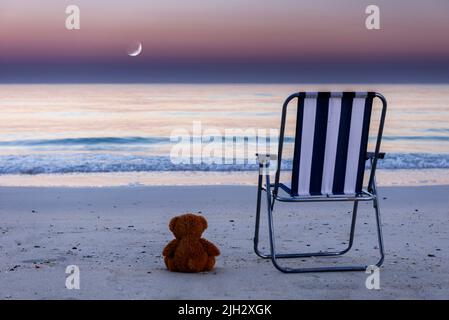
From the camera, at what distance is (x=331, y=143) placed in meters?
3.63

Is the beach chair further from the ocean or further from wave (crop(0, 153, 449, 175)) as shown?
wave (crop(0, 153, 449, 175))

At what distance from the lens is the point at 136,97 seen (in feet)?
96.4

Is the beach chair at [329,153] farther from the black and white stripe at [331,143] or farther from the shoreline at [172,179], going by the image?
the shoreline at [172,179]

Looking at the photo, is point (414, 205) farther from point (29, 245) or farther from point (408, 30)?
point (408, 30)

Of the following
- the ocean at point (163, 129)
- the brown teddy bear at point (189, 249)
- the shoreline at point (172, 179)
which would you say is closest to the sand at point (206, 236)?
the brown teddy bear at point (189, 249)

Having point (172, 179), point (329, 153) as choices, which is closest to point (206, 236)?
point (329, 153)

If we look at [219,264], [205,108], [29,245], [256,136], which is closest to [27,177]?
[29,245]

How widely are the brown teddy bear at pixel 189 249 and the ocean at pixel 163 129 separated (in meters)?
5.14

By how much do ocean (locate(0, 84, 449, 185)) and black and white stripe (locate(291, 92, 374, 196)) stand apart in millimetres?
5304

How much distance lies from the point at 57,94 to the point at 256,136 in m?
16.4

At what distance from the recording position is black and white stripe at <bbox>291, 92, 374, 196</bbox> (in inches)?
139

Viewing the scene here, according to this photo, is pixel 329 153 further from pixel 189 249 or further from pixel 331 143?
pixel 189 249

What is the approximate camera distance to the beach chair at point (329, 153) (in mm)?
3539

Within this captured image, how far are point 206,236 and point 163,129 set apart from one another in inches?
543
